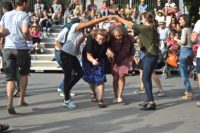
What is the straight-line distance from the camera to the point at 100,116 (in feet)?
25.8

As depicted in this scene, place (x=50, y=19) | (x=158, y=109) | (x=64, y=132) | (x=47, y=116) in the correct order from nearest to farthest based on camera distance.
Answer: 1. (x=64, y=132)
2. (x=47, y=116)
3. (x=158, y=109)
4. (x=50, y=19)

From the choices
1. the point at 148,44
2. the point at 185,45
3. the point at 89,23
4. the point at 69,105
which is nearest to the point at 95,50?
the point at 89,23

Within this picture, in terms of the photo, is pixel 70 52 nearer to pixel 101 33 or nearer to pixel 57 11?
pixel 101 33

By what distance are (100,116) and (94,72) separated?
1247 mm

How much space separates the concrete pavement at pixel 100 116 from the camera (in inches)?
275

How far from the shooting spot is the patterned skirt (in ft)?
28.8

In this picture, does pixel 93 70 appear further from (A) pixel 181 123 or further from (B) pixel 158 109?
(A) pixel 181 123

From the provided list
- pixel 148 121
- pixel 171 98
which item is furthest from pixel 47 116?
pixel 171 98

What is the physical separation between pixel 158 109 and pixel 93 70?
1.42m

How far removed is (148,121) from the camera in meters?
7.50

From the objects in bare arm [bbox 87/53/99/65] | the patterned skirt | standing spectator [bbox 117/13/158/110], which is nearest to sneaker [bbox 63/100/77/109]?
the patterned skirt

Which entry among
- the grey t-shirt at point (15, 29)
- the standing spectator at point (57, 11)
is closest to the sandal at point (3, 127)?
the grey t-shirt at point (15, 29)

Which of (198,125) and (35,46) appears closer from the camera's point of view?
(198,125)

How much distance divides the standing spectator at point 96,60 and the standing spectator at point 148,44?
1.72 feet
